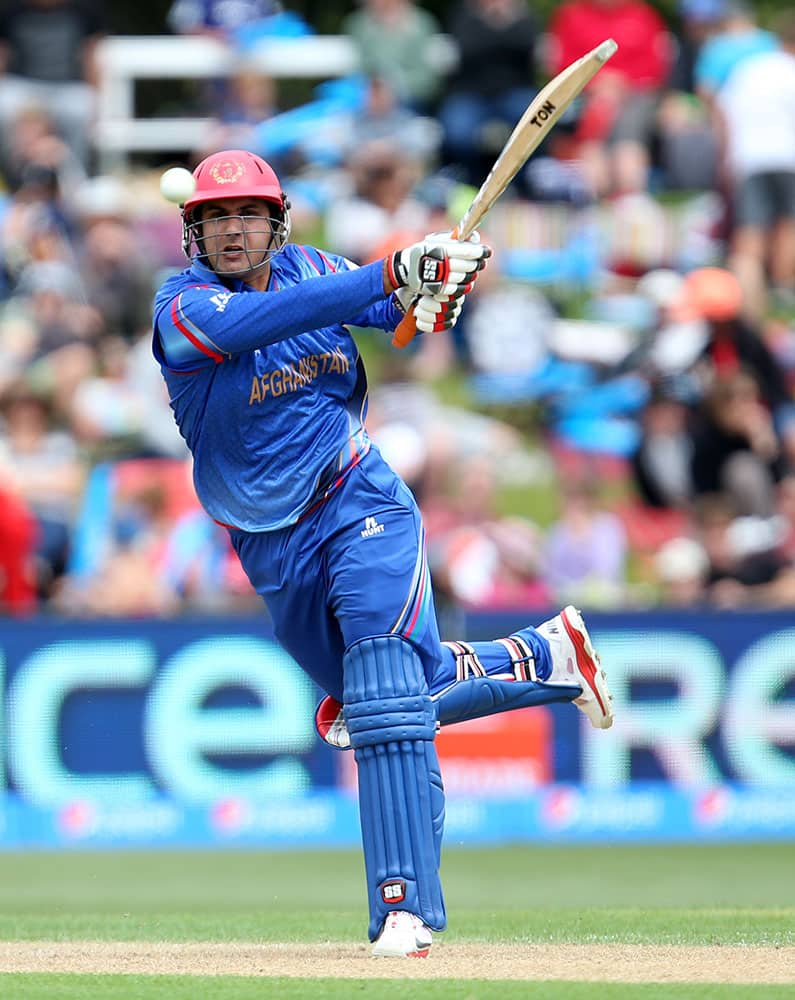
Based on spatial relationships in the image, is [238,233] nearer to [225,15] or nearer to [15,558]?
[15,558]

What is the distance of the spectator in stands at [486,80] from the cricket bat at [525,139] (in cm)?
882

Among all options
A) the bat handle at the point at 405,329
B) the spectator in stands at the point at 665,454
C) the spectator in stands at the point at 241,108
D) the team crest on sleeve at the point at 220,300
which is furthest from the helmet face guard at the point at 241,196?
the spectator in stands at the point at 241,108

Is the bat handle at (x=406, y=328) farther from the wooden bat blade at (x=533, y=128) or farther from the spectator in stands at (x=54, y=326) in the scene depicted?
the spectator in stands at (x=54, y=326)

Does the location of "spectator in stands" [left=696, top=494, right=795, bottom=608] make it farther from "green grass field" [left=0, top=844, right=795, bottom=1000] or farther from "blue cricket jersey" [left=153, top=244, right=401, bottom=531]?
"blue cricket jersey" [left=153, top=244, right=401, bottom=531]

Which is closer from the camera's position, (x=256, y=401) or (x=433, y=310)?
(x=433, y=310)

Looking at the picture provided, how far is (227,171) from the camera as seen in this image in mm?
6113

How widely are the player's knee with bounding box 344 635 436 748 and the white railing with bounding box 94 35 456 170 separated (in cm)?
1027

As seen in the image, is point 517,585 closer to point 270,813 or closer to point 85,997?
point 270,813

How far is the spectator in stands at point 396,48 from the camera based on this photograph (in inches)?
607

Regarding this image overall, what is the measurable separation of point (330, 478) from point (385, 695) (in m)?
0.71

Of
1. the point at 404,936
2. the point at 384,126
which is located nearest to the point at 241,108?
the point at 384,126

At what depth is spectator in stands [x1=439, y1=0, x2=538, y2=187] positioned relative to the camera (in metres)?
15.0

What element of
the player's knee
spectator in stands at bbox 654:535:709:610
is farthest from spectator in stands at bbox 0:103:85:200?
the player's knee

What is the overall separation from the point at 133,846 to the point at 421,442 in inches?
122
